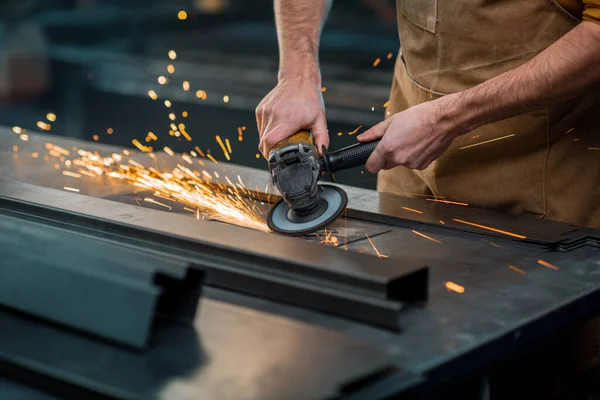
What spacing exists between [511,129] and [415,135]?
262mm

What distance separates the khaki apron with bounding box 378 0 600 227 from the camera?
5.89 ft

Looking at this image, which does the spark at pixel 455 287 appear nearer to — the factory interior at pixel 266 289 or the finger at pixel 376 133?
the factory interior at pixel 266 289

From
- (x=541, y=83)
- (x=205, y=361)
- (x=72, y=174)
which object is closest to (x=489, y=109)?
(x=541, y=83)

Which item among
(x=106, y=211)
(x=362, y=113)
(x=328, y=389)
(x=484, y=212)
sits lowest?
(x=328, y=389)

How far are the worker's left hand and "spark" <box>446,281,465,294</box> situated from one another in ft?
1.35

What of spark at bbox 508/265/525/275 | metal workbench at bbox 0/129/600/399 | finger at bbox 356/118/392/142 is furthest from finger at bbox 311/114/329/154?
spark at bbox 508/265/525/275

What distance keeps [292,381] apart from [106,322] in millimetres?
275

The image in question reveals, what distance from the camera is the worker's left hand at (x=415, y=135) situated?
1713mm

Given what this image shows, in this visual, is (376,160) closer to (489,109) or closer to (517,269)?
(489,109)

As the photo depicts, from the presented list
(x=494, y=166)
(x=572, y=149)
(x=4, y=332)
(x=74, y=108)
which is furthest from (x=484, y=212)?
(x=74, y=108)

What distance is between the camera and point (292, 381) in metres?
1.00

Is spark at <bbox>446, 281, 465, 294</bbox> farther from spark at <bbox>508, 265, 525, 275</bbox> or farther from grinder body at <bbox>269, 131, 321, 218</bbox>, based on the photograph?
grinder body at <bbox>269, 131, 321, 218</bbox>

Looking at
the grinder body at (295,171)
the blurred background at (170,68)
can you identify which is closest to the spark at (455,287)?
the grinder body at (295,171)

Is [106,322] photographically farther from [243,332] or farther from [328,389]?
[328,389]
